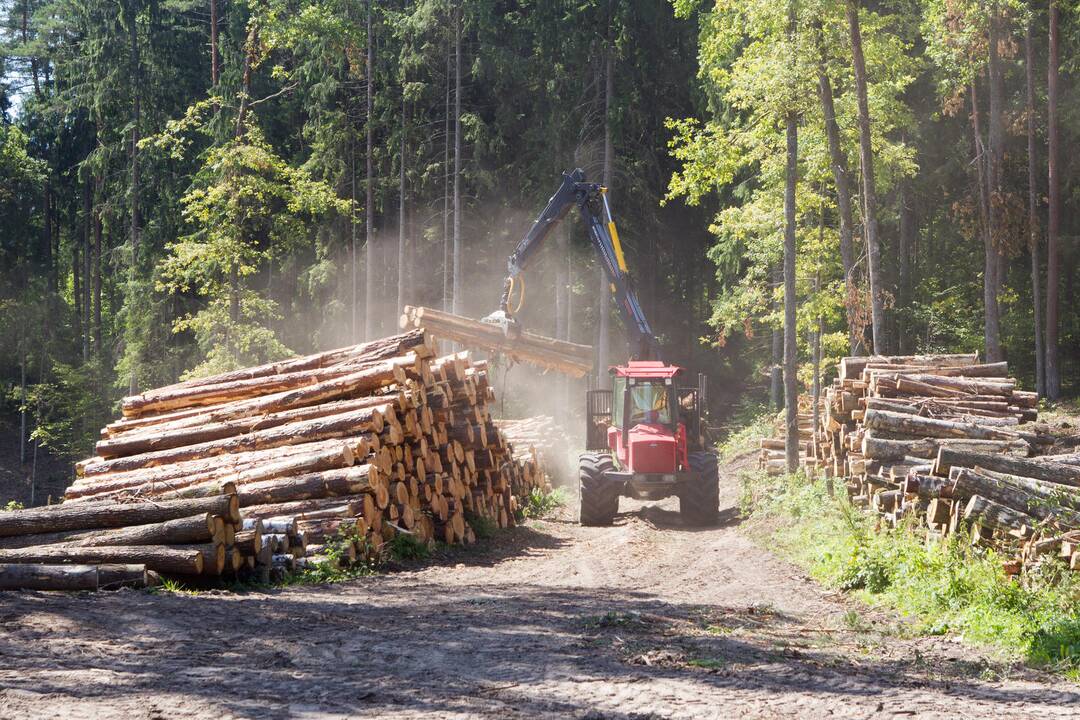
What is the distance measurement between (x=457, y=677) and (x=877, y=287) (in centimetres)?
1591

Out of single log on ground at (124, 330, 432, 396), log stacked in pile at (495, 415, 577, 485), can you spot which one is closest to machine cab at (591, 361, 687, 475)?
single log on ground at (124, 330, 432, 396)

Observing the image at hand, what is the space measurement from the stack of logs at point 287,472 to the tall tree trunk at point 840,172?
836 cm

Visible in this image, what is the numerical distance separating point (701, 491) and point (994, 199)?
1570 cm

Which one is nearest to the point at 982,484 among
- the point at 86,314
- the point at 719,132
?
the point at 719,132

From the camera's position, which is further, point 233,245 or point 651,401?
point 233,245

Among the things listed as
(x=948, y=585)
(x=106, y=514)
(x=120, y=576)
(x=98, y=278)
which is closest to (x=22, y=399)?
(x=98, y=278)

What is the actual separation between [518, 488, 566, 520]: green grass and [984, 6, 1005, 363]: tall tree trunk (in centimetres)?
1245

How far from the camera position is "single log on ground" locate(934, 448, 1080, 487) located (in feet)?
35.9

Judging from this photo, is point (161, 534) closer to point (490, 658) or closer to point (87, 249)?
point (490, 658)

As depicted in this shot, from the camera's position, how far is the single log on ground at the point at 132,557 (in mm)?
10383

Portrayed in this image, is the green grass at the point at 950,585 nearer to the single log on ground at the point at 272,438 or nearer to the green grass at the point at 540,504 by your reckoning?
the single log on ground at the point at 272,438

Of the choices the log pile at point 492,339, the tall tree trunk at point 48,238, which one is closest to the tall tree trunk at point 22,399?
the tall tree trunk at point 48,238

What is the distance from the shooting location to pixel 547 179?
3556 centimetres

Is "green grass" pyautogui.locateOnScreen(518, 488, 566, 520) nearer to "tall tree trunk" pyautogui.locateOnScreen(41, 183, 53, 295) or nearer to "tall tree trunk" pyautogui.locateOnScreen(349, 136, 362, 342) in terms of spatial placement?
"tall tree trunk" pyautogui.locateOnScreen(349, 136, 362, 342)
